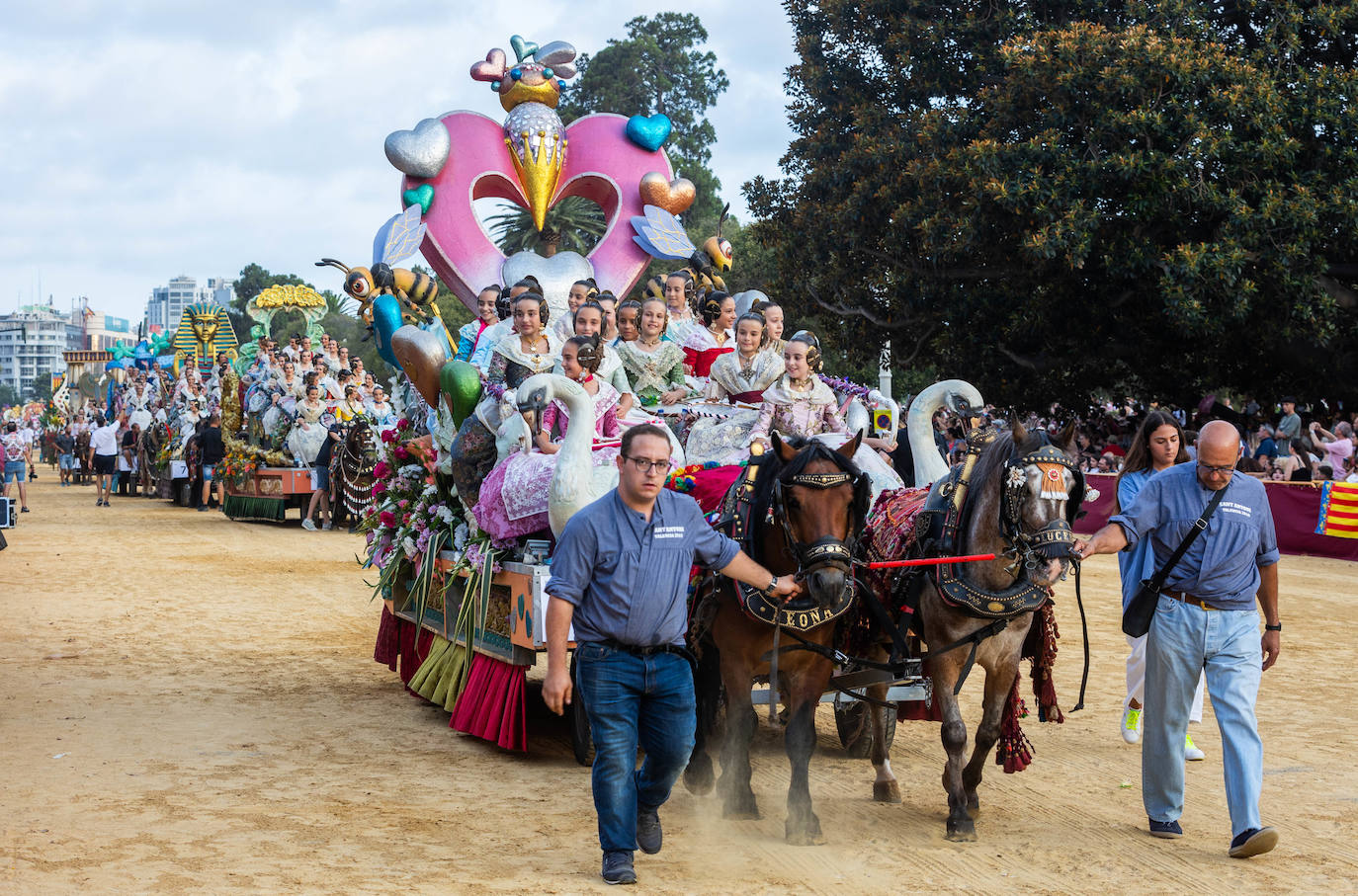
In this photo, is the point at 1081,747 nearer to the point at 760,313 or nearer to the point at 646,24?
the point at 760,313

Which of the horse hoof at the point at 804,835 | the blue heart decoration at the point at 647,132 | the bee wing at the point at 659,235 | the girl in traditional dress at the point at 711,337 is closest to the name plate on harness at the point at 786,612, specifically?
the horse hoof at the point at 804,835

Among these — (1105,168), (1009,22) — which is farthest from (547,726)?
(1009,22)

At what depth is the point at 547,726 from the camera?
25.1 ft

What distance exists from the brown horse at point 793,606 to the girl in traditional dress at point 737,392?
5.05 feet

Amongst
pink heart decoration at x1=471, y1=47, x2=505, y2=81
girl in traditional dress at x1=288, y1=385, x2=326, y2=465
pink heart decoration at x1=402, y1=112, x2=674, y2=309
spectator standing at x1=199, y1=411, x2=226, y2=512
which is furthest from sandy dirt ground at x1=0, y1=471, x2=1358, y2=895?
spectator standing at x1=199, y1=411, x2=226, y2=512

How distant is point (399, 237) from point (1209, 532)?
241 inches

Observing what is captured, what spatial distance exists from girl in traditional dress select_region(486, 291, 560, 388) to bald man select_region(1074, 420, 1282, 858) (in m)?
3.11

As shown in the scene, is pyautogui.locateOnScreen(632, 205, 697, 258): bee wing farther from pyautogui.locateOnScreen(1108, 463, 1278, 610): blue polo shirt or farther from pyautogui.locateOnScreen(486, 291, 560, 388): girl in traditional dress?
pyautogui.locateOnScreen(1108, 463, 1278, 610): blue polo shirt

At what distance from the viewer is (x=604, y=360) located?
23.5 feet

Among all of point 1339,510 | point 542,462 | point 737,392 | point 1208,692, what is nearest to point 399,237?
point 737,392

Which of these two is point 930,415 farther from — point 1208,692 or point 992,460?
point 1208,692

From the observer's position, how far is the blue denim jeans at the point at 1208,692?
16.9ft

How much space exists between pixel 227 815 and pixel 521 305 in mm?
3042

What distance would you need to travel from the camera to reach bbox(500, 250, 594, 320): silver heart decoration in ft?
31.4
